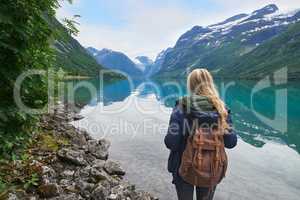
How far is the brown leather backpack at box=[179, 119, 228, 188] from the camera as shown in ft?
23.7

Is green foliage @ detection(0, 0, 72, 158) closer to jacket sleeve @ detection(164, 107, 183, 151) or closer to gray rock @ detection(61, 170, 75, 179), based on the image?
jacket sleeve @ detection(164, 107, 183, 151)

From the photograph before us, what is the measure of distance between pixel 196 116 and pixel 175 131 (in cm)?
51

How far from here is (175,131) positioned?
7309 millimetres

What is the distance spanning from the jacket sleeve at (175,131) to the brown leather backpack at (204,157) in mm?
231

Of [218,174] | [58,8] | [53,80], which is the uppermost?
[58,8]

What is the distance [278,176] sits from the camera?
2034cm

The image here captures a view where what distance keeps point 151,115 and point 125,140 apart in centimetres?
1807

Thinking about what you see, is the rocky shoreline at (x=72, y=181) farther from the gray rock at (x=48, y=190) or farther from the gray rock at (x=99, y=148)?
the gray rock at (x=99, y=148)

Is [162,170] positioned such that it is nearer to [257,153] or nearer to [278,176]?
[278,176]

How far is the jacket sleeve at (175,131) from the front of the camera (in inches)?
288

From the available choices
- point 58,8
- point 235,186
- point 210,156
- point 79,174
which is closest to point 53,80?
point 58,8

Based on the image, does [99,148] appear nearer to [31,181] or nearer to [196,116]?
[31,181]

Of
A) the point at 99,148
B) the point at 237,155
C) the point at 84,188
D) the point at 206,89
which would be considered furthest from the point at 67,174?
the point at 237,155

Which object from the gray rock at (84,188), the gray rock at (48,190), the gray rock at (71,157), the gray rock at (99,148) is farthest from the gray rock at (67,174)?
the gray rock at (99,148)
